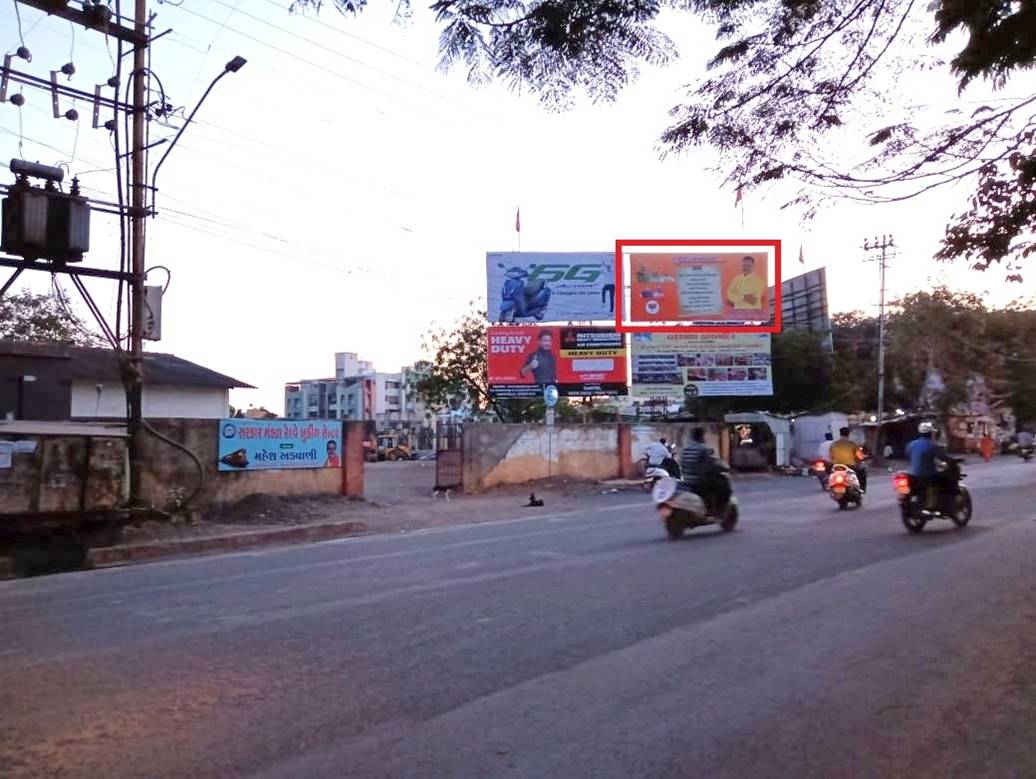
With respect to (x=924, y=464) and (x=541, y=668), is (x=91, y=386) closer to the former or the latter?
(x=924, y=464)

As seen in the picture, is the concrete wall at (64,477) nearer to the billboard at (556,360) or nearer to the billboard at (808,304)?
the billboard at (556,360)

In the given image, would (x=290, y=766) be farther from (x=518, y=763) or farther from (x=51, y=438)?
(x=51, y=438)

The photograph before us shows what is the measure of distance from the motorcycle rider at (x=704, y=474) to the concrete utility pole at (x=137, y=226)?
8.67m

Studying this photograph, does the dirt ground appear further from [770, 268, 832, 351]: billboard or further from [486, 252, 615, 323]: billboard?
[770, 268, 832, 351]: billboard

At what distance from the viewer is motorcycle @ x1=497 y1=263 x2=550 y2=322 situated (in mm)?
35031

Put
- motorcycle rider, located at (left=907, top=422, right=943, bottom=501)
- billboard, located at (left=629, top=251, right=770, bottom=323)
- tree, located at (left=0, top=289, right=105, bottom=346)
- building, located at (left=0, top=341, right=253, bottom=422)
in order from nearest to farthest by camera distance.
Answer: motorcycle rider, located at (left=907, top=422, right=943, bottom=501) < building, located at (left=0, top=341, right=253, bottom=422) < tree, located at (left=0, top=289, right=105, bottom=346) < billboard, located at (left=629, top=251, right=770, bottom=323)

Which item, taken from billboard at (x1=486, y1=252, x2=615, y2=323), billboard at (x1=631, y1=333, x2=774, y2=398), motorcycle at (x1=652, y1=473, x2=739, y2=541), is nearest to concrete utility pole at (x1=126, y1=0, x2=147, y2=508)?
motorcycle at (x1=652, y1=473, x2=739, y2=541)

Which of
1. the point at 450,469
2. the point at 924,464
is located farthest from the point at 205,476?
the point at 924,464

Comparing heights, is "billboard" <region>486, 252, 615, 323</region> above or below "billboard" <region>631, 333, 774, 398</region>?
above

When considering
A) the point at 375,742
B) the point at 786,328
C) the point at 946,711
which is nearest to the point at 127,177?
the point at 375,742

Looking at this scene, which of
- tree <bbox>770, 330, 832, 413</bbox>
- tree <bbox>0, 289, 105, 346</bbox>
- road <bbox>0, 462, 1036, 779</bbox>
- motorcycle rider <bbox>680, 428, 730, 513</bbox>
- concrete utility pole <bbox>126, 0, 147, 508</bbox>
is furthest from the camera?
tree <bbox>770, 330, 832, 413</bbox>

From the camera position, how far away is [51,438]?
13.8m

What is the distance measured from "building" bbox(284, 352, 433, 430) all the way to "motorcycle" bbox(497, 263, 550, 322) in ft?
151

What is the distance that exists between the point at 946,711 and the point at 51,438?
1278 centimetres
